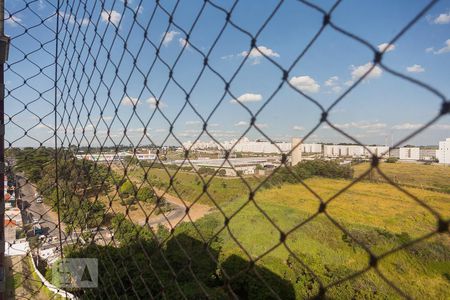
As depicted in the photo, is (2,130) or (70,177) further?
(70,177)

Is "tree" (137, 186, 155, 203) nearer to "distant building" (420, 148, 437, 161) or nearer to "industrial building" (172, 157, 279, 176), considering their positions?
"industrial building" (172, 157, 279, 176)

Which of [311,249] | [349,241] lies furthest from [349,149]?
[349,241]

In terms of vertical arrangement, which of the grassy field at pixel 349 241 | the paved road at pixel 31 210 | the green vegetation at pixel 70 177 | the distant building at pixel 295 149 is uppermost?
the distant building at pixel 295 149

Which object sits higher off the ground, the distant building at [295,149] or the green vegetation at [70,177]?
the distant building at [295,149]

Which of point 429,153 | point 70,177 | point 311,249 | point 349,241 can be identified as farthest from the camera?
point 349,241

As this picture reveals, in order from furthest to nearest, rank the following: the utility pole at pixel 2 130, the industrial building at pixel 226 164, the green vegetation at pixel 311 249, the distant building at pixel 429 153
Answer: the green vegetation at pixel 311 249, the distant building at pixel 429 153, the utility pole at pixel 2 130, the industrial building at pixel 226 164

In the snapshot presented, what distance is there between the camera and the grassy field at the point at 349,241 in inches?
273

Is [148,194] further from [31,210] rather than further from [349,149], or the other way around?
[31,210]

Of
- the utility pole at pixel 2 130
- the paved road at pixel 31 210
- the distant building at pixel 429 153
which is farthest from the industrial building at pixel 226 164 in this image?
the distant building at pixel 429 153

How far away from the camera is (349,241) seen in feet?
34.4

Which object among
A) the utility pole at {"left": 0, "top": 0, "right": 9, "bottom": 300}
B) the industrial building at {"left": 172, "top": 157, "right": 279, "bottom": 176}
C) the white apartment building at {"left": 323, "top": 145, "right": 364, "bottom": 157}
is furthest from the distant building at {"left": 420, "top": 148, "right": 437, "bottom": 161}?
the utility pole at {"left": 0, "top": 0, "right": 9, "bottom": 300}

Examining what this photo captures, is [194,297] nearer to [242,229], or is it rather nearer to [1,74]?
[1,74]

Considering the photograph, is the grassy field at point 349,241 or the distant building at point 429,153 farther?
the grassy field at point 349,241

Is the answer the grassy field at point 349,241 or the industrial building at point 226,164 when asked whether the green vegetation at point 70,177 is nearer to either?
the industrial building at point 226,164
